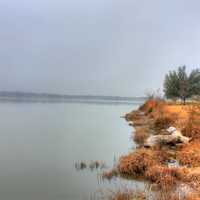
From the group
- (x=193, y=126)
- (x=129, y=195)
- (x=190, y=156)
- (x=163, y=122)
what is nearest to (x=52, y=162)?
(x=190, y=156)

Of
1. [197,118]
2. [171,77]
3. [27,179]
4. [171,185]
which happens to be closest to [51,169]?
[27,179]

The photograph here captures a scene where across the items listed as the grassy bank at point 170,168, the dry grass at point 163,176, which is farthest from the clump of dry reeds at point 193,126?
the dry grass at point 163,176

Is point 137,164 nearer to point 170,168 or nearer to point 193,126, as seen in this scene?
point 170,168

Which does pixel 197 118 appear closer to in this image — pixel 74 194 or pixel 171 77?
pixel 74 194

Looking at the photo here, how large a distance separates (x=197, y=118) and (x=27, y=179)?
1056 cm

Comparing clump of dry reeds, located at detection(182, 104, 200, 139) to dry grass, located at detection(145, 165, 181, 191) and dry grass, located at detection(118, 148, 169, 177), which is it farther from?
dry grass, located at detection(145, 165, 181, 191)

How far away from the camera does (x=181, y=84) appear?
46.2m

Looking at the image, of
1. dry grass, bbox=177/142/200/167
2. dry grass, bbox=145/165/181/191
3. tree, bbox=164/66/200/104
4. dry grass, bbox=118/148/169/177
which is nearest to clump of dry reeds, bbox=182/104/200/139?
dry grass, bbox=177/142/200/167

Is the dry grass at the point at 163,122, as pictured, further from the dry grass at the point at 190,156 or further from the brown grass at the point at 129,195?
the brown grass at the point at 129,195

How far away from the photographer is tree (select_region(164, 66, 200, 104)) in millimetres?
46656

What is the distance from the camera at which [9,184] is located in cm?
1078

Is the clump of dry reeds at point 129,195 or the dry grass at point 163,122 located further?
the dry grass at point 163,122

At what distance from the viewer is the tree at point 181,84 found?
46.7m

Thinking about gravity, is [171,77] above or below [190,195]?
above
